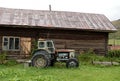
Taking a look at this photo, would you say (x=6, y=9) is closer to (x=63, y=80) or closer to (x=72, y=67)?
(x=72, y=67)

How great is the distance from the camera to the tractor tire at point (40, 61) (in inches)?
765

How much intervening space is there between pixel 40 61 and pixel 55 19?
805cm

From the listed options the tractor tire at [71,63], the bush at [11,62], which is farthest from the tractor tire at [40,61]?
the bush at [11,62]

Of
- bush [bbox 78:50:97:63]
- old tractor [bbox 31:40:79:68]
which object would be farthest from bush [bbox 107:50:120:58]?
old tractor [bbox 31:40:79:68]

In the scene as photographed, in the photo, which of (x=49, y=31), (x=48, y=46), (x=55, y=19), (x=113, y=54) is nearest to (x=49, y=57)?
(x=48, y=46)

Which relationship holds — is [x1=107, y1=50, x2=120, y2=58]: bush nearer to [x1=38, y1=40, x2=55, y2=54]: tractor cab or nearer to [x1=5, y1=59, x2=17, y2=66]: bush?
[x1=38, y1=40, x2=55, y2=54]: tractor cab

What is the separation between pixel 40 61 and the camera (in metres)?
19.7

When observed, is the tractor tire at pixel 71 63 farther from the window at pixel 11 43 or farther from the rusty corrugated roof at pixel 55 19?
the window at pixel 11 43

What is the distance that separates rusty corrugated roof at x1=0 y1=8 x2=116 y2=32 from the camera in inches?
990

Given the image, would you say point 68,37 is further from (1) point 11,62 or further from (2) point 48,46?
(1) point 11,62

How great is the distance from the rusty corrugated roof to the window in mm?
1298

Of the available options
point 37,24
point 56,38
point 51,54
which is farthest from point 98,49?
point 51,54

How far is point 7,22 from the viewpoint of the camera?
24.5m

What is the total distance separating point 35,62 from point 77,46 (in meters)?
6.97
